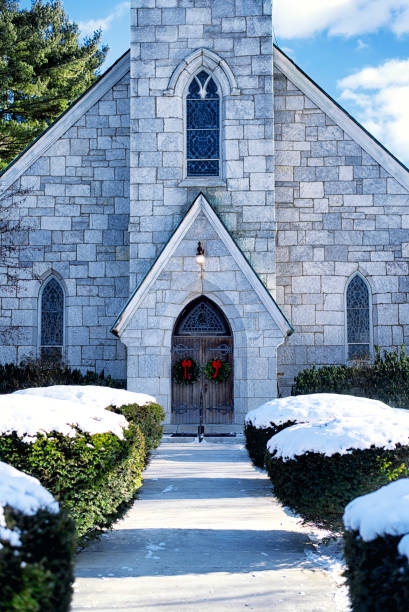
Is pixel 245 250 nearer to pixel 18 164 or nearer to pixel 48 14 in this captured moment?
pixel 18 164

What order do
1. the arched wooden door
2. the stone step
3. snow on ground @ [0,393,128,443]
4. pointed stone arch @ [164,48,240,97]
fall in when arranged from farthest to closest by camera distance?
pointed stone arch @ [164,48,240,97] → the arched wooden door → the stone step → snow on ground @ [0,393,128,443]

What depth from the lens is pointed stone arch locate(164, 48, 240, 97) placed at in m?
15.5

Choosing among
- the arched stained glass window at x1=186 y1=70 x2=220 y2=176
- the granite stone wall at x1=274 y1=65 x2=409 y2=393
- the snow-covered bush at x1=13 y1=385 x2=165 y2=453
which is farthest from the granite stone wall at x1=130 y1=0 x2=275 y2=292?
the snow-covered bush at x1=13 y1=385 x2=165 y2=453

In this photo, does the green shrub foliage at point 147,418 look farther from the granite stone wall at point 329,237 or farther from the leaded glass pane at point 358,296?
the leaded glass pane at point 358,296

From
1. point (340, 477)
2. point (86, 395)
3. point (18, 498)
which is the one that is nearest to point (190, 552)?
point (340, 477)

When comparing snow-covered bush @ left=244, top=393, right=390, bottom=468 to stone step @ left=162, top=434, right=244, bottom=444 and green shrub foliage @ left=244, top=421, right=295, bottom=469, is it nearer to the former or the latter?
green shrub foliage @ left=244, top=421, right=295, bottom=469

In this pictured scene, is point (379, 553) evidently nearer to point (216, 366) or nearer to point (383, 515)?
point (383, 515)

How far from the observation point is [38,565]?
302cm

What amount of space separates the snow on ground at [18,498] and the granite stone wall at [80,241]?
12.2 metres

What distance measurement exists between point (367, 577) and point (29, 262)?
45.7ft

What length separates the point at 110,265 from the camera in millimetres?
16094

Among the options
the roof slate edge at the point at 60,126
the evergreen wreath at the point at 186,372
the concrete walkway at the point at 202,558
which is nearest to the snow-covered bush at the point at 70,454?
the concrete walkway at the point at 202,558

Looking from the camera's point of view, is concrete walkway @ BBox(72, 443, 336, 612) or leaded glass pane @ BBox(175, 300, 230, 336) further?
leaded glass pane @ BBox(175, 300, 230, 336)

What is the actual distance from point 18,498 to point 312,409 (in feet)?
17.7
